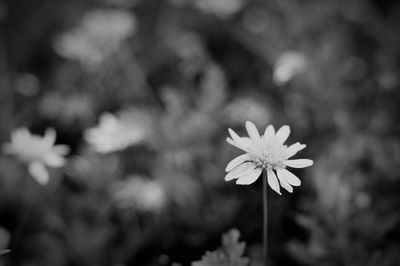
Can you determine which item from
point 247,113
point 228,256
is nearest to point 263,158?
point 228,256

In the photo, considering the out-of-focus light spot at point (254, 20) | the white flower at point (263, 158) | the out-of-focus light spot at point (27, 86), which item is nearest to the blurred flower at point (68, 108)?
the out-of-focus light spot at point (27, 86)

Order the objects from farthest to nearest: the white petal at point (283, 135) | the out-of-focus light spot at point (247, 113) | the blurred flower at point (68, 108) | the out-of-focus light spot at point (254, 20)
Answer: the out-of-focus light spot at point (254, 20)
the blurred flower at point (68, 108)
the out-of-focus light spot at point (247, 113)
the white petal at point (283, 135)

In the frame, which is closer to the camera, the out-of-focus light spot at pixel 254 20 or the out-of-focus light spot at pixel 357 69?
the out-of-focus light spot at pixel 357 69

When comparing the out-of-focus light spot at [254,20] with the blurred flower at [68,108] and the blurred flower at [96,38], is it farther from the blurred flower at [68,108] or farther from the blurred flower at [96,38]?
the blurred flower at [68,108]

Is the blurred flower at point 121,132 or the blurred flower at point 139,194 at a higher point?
the blurred flower at point 121,132

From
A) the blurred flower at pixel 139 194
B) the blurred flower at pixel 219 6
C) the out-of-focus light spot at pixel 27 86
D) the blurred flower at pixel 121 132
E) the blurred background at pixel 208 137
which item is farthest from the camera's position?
the blurred flower at pixel 219 6

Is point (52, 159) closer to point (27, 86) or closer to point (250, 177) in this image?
point (250, 177)

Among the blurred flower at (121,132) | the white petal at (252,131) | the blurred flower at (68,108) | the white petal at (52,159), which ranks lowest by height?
the white petal at (252,131)
